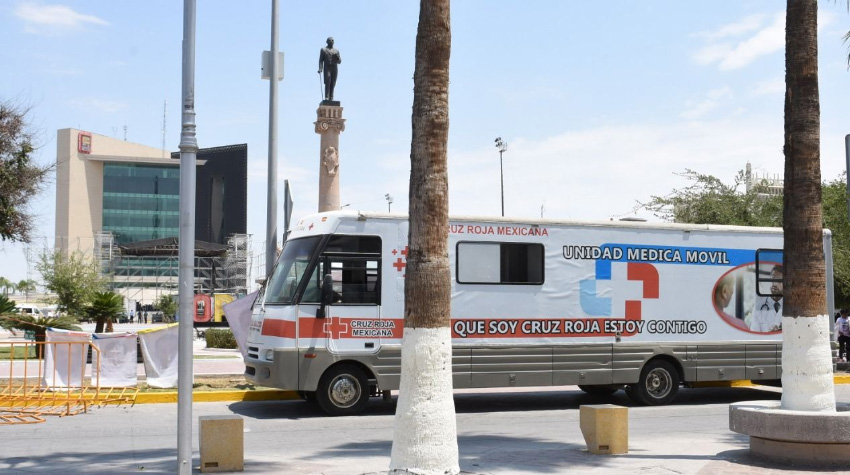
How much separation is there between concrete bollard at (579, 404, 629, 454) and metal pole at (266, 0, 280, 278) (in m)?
8.02

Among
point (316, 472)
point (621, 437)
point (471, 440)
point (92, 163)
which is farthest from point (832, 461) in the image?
point (92, 163)

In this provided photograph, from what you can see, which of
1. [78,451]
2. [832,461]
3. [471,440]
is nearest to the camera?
[832,461]

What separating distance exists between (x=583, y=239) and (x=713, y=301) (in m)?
2.85

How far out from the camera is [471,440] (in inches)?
486

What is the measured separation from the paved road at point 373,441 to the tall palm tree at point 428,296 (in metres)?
2.31

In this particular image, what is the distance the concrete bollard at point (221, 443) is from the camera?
9.53 meters

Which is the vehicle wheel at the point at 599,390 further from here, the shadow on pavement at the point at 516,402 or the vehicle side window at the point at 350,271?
the vehicle side window at the point at 350,271

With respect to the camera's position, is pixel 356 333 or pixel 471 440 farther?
pixel 356 333

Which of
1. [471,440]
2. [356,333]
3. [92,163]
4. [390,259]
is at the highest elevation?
[92,163]

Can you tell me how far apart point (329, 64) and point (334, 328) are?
15951 mm

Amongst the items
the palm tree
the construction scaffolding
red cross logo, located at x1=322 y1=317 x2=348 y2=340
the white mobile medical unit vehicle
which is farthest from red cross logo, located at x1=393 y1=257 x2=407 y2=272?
the construction scaffolding

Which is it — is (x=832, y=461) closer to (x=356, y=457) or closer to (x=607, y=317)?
(x=356, y=457)

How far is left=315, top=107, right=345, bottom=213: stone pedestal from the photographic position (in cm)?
2883

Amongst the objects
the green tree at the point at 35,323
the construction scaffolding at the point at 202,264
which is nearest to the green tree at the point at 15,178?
the green tree at the point at 35,323
